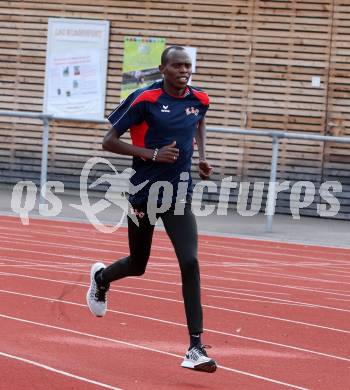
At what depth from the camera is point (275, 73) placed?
21781mm

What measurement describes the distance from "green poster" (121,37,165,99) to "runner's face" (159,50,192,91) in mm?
14068

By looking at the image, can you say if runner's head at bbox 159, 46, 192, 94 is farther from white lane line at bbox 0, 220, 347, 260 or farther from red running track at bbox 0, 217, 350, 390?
white lane line at bbox 0, 220, 347, 260

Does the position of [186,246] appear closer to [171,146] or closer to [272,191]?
[171,146]

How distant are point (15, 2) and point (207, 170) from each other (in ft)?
49.8

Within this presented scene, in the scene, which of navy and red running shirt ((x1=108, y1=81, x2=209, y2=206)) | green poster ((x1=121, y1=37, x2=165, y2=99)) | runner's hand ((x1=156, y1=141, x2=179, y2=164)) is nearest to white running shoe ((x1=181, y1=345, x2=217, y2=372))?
navy and red running shirt ((x1=108, y1=81, x2=209, y2=206))

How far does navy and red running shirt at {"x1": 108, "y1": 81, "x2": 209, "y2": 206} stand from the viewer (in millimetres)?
8031

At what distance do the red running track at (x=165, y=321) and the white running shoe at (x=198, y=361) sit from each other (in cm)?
6

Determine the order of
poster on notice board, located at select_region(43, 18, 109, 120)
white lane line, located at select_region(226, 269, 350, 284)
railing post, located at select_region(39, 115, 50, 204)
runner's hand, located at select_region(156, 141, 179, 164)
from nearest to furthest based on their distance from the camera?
runner's hand, located at select_region(156, 141, 179, 164) < white lane line, located at select_region(226, 269, 350, 284) < railing post, located at select_region(39, 115, 50, 204) < poster on notice board, located at select_region(43, 18, 109, 120)

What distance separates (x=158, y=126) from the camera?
317 inches

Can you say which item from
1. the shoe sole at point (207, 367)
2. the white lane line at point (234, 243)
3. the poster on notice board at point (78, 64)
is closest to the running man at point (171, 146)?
the shoe sole at point (207, 367)

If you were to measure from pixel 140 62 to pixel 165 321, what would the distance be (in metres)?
13.1

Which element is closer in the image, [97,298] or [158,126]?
[158,126]

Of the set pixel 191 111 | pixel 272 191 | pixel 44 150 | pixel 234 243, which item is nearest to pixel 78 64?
pixel 44 150

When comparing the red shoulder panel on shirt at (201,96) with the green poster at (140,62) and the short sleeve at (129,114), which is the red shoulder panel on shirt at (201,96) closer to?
the short sleeve at (129,114)
